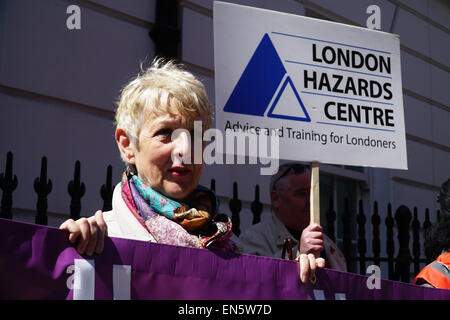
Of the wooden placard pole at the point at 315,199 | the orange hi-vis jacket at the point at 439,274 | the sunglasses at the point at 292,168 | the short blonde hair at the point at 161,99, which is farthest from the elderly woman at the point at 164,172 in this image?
the sunglasses at the point at 292,168

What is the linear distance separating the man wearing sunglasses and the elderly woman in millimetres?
1159

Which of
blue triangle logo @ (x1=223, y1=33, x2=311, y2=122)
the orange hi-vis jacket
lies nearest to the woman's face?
blue triangle logo @ (x1=223, y1=33, x2=311, y2=122)

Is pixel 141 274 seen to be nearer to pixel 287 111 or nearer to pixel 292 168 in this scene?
pixel 287 111

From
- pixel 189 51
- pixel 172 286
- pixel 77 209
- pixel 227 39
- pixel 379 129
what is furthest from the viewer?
pixel 189 51

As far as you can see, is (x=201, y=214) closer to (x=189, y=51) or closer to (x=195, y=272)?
(x=195, y=272)

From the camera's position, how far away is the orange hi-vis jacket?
2402 millimetres

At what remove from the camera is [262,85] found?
7.66ft

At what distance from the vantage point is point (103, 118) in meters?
4.21

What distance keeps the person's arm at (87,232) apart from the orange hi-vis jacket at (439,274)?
4.89 feet

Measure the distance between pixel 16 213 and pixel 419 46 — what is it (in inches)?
228

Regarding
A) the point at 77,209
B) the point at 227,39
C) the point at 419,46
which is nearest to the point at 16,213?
the point at 77,209

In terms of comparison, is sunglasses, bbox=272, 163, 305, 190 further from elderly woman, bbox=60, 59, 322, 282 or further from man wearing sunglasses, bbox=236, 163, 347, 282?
elderly woman, bbox=60, 59, 322, 282

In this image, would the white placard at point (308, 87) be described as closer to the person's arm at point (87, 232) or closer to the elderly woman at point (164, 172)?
the elderly woman at point (164, 172)

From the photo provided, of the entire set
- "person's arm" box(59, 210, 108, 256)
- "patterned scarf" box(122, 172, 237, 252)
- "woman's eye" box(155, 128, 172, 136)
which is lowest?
"person's arm" box(59, 210, 108, 256)
